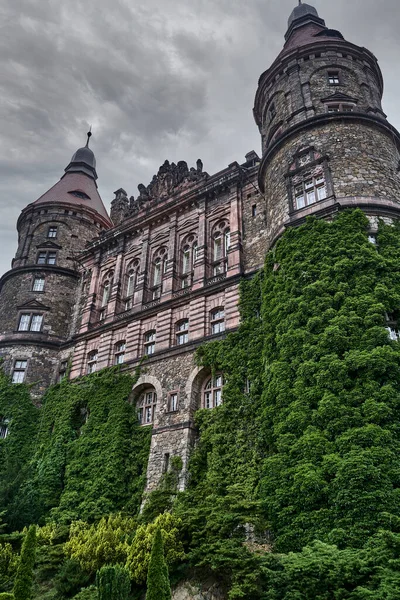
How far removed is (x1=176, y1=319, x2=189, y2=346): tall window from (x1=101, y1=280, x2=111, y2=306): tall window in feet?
27.3

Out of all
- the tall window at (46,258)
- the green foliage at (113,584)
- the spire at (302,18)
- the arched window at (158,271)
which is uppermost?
the spire at (302,18)

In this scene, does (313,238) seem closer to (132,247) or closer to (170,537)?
(170,537)

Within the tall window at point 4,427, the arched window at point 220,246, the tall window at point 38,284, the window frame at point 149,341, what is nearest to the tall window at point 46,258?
the tall window at point 38,284

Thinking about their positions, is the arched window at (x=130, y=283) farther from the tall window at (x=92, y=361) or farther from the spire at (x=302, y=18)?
the spire at (x=302, y=18)

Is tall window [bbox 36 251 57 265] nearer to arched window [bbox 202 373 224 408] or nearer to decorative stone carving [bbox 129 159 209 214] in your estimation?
decorative stone carving [bbox 129 159 209 214]

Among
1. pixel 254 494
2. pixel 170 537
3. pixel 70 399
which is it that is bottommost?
pixel 170 537

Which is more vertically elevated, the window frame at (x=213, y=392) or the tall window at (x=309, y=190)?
the tall window at (x=309, y=190)

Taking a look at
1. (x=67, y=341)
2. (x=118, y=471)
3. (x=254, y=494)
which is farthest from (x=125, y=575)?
(x=67, y=341)

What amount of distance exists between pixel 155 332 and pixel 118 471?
26.5 feet

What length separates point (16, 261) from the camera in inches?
1505

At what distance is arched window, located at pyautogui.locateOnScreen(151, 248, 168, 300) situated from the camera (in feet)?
99.8

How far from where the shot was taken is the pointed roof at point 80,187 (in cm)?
4181

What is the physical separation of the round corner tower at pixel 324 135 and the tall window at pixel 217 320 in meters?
4.79

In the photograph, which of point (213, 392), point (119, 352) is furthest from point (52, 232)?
point (213, 392)
